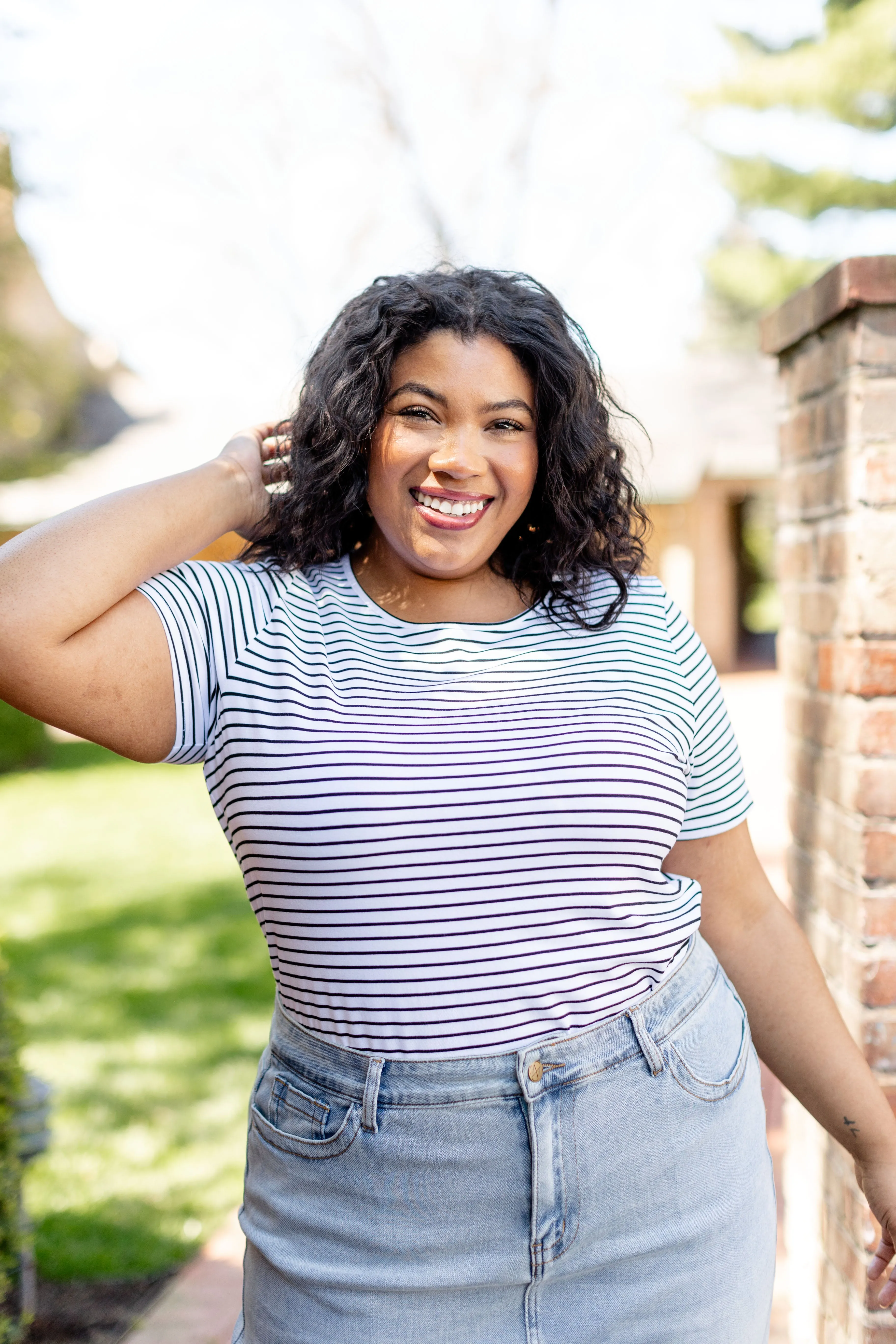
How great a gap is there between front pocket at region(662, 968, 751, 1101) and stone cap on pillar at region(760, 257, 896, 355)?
3.81ft

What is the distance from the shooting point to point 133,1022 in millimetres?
5289

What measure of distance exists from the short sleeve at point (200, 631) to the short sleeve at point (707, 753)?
2.02 ft

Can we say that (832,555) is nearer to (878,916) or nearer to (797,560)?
(797,560)

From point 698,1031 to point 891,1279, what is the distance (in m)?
0.63

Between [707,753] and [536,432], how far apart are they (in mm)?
563

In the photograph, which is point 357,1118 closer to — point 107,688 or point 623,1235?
point 623,1235

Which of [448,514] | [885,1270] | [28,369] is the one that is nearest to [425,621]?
[448,514]

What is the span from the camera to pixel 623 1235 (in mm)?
1529

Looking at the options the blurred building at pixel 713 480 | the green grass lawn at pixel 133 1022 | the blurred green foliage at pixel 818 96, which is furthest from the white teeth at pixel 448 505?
the blurred building at pixel 713 480

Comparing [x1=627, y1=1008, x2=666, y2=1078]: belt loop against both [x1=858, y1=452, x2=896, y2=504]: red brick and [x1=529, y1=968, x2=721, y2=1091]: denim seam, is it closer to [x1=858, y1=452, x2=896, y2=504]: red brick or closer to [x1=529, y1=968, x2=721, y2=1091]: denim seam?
[x1=529, y1=968, x2=721, y2=1091]: denim seam

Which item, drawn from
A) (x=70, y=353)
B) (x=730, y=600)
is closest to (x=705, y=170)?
(x=730, y=600)

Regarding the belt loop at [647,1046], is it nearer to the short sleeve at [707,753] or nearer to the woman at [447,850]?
the woman at [447,850]

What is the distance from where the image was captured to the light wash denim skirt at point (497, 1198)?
148cm

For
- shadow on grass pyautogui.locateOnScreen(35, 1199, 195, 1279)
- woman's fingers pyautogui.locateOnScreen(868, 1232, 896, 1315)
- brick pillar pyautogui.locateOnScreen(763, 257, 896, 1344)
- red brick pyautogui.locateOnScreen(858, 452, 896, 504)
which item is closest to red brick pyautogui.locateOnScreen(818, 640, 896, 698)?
brick pillar pyautogui.locateOnScreen(763, 257, 896, 1344)
